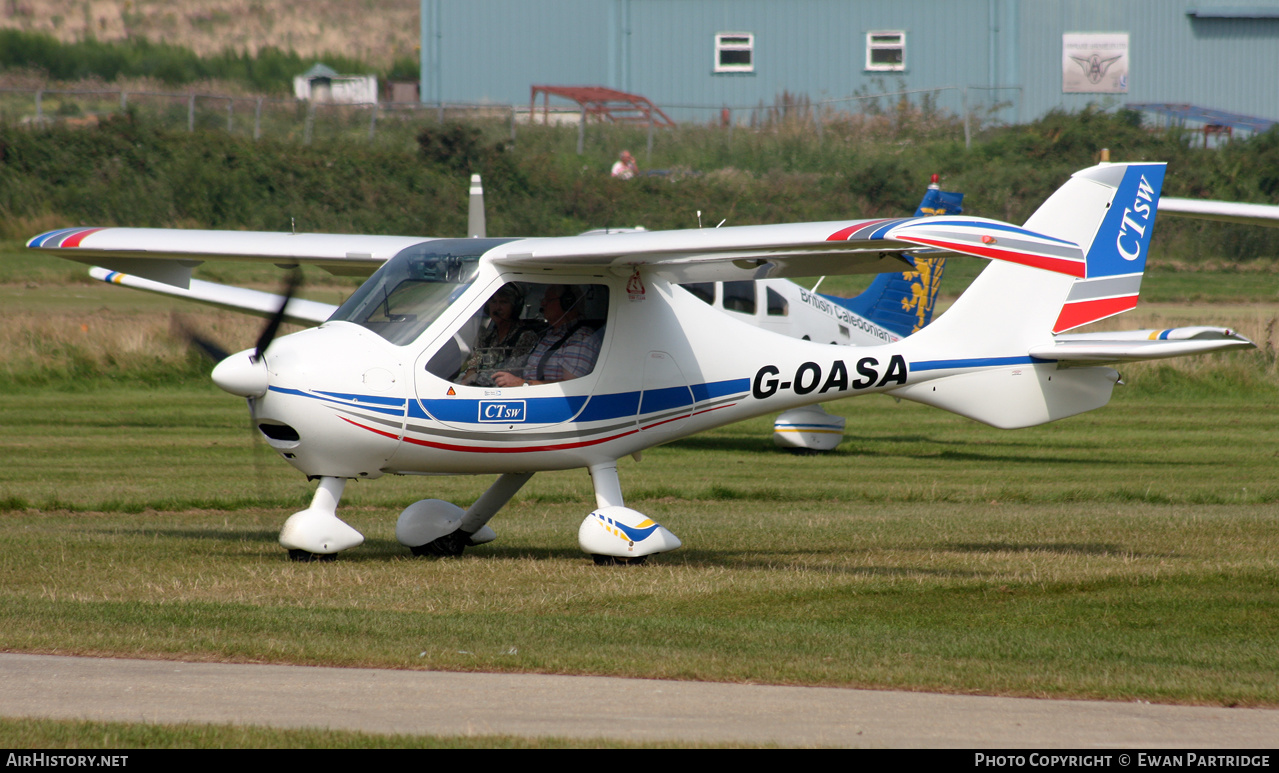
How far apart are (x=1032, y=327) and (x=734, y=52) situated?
122ft

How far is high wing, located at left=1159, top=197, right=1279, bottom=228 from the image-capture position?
12727 mm

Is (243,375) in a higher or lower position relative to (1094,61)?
lower

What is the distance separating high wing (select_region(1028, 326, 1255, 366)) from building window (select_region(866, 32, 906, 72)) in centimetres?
3673

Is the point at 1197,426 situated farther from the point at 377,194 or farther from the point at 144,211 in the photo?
the point at 144,211

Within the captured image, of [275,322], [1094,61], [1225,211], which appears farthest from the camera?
[1094,61]

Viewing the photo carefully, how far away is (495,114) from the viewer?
4709 cm

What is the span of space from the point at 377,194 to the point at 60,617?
105ft

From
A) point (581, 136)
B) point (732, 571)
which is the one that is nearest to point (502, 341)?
point (732, 571)

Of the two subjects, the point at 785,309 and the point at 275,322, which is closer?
the point at 275,322

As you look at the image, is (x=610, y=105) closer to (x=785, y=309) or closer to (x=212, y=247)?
(x=785, y=309)

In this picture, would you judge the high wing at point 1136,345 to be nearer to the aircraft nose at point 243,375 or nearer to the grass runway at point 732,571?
the grass runway at point 732,571

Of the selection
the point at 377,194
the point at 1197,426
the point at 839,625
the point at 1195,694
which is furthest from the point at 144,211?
the point at 1195,694

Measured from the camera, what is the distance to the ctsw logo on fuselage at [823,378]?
12039 mm

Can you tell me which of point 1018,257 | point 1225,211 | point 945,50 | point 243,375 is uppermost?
point 945,50
